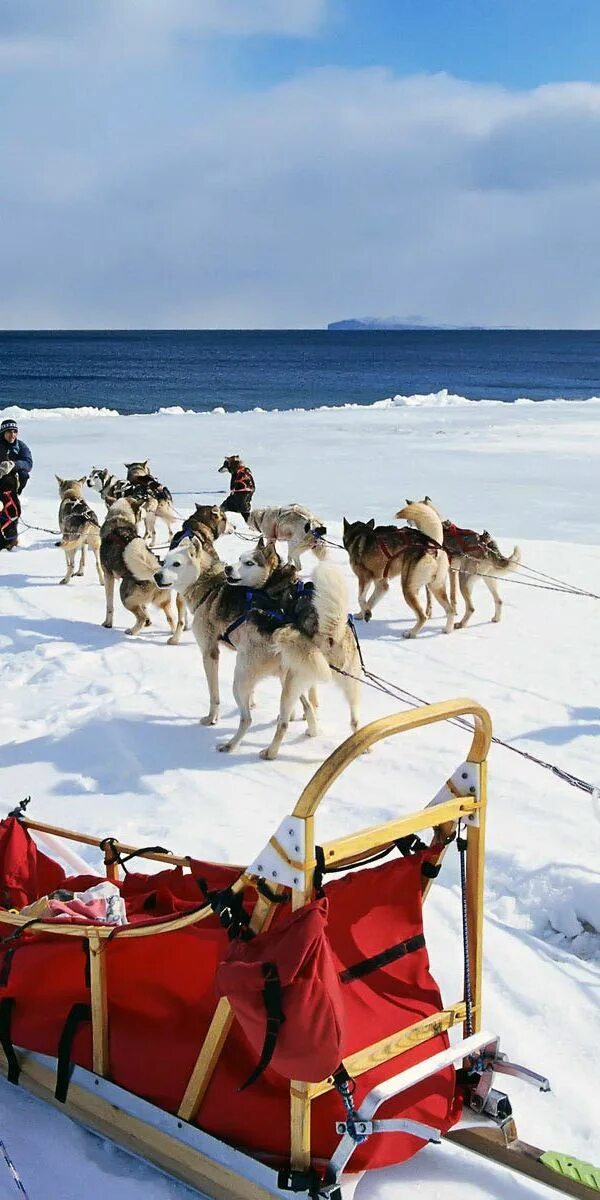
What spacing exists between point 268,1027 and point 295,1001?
0.24 feet

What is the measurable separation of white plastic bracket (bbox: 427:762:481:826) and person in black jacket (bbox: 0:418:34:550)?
27.6ft

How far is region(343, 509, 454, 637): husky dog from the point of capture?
23.1 ft

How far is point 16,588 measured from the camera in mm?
8539

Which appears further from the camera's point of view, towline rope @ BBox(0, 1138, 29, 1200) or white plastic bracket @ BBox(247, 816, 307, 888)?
towline rope @ BBox(0, 1138, 29, 1200)

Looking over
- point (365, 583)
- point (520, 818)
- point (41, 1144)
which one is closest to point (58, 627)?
point (365, 583)

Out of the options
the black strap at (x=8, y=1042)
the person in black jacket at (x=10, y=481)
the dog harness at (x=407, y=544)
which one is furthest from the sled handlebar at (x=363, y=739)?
the person in black jacket at (x=10, y=481)

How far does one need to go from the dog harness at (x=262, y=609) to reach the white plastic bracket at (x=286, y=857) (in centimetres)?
267

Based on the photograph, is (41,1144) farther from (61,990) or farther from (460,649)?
(460,649)

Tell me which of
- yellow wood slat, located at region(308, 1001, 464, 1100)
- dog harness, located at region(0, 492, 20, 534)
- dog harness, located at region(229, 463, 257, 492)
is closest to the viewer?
yellow wood slat, located at region(308, 1001, 464, 1100)

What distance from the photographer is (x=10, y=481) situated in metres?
9.97

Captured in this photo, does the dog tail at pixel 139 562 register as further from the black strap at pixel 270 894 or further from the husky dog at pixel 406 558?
the black strap at pixel 270 894

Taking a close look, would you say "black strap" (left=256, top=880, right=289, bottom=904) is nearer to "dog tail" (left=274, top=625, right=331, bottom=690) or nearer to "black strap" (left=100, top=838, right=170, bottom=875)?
"black strap" (left=100, top=838, right=170, bottom=875)

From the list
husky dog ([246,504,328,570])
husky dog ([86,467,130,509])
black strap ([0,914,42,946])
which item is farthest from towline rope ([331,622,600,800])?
husky dog ([86,467,130,509])

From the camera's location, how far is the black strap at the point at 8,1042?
2408mm
